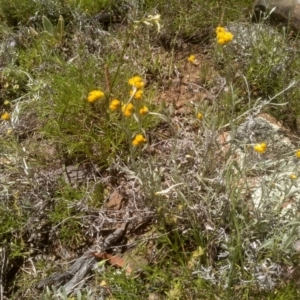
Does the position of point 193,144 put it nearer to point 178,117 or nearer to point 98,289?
point 178,117

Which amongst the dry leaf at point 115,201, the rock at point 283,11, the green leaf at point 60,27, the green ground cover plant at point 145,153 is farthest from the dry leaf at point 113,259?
the rock at point 283,11

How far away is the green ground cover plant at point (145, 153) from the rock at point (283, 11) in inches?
3.2

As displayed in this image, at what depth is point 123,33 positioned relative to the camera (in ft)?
8.63

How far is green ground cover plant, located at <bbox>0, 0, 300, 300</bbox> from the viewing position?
1.66 metres

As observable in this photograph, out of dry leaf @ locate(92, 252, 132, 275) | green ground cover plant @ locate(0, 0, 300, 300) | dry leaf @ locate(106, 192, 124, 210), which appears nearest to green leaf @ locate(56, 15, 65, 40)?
green ground cover plant @ locate(0, 0, 300, 300)

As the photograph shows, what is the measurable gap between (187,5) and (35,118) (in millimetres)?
1146

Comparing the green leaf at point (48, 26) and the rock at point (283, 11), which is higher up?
the rock at point (283, 11)

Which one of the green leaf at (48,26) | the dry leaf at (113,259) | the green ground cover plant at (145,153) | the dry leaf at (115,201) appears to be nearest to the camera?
the green ground cover plant at (145,153)

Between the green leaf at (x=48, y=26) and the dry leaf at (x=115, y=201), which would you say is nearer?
the dry leaf at (x=115, y=201)

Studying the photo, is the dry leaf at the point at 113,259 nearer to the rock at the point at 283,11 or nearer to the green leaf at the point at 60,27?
the green leaf at the point at 60,27

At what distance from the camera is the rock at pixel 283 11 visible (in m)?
2.55

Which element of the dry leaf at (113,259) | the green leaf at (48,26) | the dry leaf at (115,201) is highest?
the green leaf at (48,26)

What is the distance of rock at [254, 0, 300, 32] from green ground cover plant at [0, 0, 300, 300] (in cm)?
8

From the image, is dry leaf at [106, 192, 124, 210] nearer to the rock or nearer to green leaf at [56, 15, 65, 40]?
green leaf at [56, 15, 65, 40]
